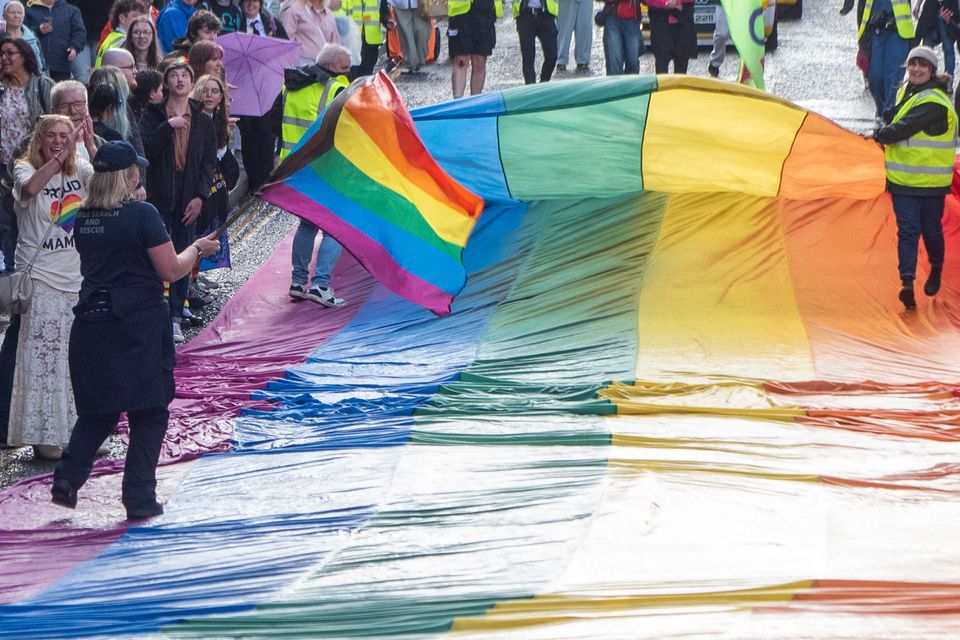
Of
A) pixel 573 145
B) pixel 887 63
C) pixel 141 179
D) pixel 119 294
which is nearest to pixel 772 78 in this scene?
pixel 887 63

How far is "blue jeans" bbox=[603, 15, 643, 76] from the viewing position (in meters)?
15.7

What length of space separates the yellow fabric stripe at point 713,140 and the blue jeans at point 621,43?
5.45 m

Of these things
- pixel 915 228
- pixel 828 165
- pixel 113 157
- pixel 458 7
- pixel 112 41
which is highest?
pixel 113 157

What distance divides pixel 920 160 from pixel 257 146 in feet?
19.7

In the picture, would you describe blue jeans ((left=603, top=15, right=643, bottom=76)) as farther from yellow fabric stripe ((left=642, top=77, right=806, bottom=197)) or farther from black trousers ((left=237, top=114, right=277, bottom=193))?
yellow fabric stripe ((left=642, top=77, right=806, bottom=197))

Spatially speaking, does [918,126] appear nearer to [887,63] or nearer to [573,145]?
[573,145]

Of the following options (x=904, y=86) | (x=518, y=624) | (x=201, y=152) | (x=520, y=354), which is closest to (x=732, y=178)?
(x=904, y=86)

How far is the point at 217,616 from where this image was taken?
5266 millimetres

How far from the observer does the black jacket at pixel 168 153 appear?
30.2ft

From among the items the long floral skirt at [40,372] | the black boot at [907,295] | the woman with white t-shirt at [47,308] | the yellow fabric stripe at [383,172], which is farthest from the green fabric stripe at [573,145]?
the long floral skirt at [40,372]

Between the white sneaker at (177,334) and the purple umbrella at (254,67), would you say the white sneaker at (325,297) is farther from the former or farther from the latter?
the purple umbrella at (254,67)

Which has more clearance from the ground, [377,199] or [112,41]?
[112,41]

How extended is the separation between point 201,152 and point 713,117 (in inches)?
137

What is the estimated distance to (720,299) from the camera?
30.0 feet
